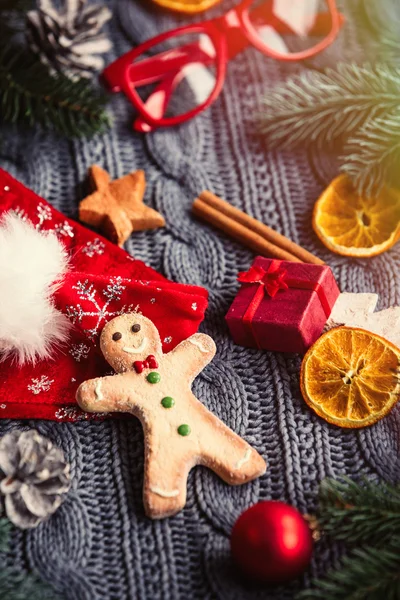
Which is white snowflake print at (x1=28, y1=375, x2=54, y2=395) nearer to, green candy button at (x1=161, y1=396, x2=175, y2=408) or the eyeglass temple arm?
green candy button at (x1=161, y1=396, x2=175, y2=408)

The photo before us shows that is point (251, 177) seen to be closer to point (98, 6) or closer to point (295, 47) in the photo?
point (295, 47)

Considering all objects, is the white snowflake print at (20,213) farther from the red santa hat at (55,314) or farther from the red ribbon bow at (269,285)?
the red ribbon bow at (269,285)

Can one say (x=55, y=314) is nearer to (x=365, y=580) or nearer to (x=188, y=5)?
(x=365, y=580)

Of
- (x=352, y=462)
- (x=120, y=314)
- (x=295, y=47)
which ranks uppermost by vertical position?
(x=295, y=47)

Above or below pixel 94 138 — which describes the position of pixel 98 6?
above

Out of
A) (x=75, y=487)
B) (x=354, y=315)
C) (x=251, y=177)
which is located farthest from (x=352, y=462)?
(x=251, y=177)

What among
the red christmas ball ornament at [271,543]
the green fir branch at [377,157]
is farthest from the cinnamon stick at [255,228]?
Result: the red christmas ball ornament at [271,543]
